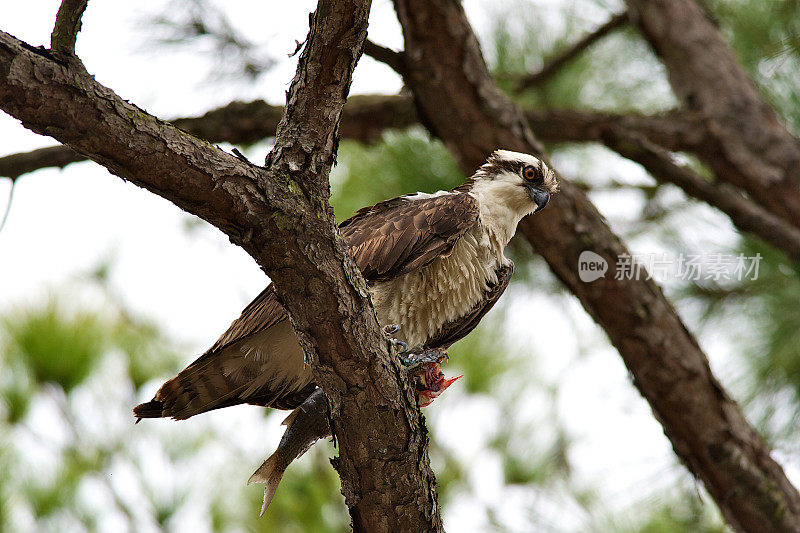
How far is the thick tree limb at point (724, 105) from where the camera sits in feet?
17.4

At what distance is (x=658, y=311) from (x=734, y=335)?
1.99 metres

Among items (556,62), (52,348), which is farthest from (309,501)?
(556,62)

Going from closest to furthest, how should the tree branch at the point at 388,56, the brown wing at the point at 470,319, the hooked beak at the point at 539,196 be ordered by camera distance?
the brown wing at the point at 470,319
the hooked beak at the point at 539,196
the tree branch at the point at 388,56

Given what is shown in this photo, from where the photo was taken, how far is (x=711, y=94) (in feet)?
18.3

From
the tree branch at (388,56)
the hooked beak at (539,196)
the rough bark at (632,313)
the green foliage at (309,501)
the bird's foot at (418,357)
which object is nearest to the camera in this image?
the bird's foot at (418,357)

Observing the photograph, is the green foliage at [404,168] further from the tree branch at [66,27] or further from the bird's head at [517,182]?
the tree branch at [66,27]

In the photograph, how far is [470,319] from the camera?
3678 mm

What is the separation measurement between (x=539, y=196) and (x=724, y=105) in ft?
8.10

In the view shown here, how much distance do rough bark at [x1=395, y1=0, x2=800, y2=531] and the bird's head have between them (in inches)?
14.0

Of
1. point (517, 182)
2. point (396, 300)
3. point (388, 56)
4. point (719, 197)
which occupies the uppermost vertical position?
point (388, 56)

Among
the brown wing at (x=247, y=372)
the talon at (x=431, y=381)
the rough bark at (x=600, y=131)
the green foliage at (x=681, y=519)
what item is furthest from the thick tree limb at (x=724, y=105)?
the brown wing at (x=247, y=372)

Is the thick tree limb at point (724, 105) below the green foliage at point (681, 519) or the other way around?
the other way around

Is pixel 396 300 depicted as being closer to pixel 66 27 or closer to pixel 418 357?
pixel 418 357

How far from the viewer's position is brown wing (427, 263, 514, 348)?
3643mm
